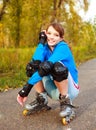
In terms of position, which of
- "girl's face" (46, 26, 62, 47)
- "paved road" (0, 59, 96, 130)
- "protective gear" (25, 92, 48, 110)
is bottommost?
"paved road" (0, 59, 96, 130)

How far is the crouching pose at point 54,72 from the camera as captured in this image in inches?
177

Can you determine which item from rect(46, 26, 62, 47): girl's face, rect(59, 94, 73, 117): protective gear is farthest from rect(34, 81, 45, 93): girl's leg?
rect(46, 26, 62, 47): girl's face

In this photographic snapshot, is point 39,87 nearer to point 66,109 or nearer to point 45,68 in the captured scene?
point 66,109

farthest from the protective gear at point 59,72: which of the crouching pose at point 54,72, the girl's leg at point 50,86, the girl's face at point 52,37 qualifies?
the girl's face at point 52,37

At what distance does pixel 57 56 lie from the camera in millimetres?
4523

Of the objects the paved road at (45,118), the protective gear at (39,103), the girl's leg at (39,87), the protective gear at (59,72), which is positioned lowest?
the paved road at (45,118)

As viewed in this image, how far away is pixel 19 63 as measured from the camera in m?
12.7

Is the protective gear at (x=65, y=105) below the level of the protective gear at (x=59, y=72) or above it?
below

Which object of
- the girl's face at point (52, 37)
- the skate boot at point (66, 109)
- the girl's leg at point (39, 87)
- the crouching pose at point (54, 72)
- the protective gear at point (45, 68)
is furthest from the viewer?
the girl's leg at point (39, 87)

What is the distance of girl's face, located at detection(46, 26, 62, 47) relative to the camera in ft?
15.5

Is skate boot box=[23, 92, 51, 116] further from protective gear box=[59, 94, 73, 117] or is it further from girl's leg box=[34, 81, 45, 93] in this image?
protective gear box=[59, 94, 73, 117]

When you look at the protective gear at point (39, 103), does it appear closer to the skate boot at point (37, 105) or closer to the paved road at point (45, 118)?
the skate boot at point (37, 105)

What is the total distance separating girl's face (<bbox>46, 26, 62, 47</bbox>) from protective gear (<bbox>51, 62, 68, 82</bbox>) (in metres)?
0.39

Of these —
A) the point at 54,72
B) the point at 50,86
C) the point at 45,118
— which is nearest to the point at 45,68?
the point at 54,72
